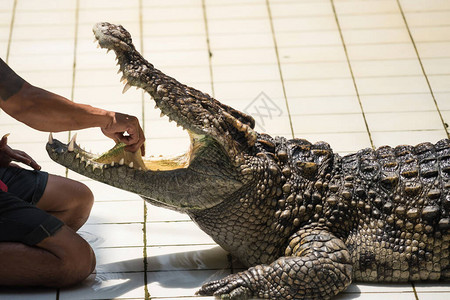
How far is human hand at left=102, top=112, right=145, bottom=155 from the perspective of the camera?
4.87m

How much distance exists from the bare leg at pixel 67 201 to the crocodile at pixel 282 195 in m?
0.39

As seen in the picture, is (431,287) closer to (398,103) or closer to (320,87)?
(398,103)

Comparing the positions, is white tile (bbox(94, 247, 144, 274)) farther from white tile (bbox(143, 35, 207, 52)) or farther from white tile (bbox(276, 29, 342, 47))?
white tile (bbox(276, 29, 342, 47))

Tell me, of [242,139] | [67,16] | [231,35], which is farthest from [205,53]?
[242,139]

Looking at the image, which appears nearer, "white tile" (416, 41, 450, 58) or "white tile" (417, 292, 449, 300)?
"white tile" (417, 292, 449, 300)

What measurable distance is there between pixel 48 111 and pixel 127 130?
0.44 meters

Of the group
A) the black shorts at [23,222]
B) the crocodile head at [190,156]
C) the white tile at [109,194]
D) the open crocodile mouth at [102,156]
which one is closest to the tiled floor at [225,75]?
the white tile at [109,194]

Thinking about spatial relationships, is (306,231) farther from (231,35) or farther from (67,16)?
(67,16)

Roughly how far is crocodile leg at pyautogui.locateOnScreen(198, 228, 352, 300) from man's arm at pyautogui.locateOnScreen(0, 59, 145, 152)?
963 mm

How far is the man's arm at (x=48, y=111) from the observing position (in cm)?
468

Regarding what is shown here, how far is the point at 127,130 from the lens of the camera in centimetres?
491

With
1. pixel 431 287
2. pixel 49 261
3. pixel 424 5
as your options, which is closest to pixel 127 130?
pixel 49 261

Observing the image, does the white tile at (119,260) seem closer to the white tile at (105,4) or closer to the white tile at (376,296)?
the white tile at (376,296)

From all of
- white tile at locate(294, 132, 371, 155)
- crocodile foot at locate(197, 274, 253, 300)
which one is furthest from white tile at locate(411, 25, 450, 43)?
crocodile foot at locate(197, 274, 253, 300)
